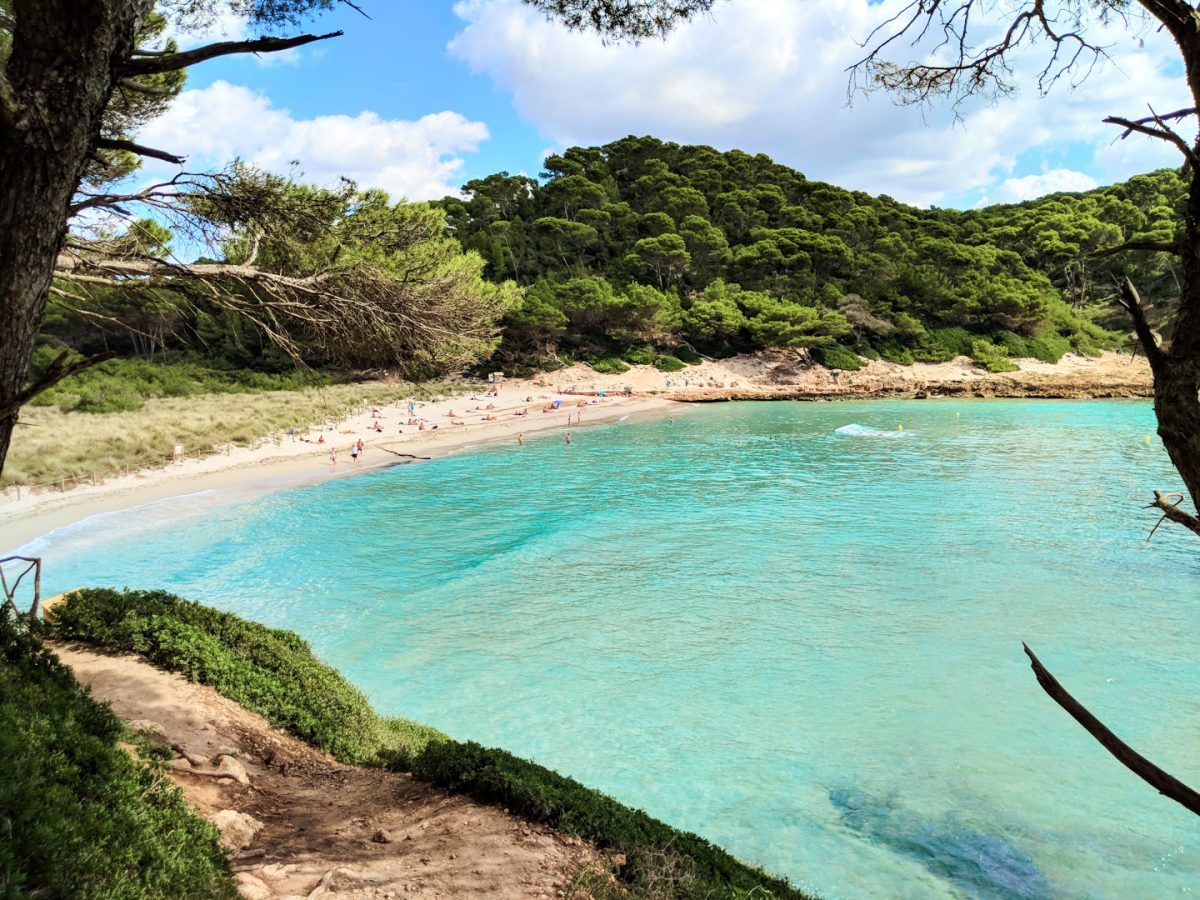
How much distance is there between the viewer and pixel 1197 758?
7.15 metres

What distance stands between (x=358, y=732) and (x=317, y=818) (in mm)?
2146

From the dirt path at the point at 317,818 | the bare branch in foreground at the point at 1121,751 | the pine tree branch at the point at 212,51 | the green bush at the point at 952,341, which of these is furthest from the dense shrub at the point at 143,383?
the green bush at the point at 952,341

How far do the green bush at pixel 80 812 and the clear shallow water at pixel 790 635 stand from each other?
479cm

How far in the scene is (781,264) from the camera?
6081cm

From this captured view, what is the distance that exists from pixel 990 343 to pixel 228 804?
62.3 metres

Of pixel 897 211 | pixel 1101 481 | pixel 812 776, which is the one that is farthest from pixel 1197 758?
pixel 897 211

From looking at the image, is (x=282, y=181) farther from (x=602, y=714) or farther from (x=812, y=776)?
(x=812, y=776)

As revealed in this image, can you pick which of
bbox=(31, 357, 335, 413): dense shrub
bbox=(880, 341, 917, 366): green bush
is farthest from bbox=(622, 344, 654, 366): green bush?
bbox=(31, 357, 335, 413): dense shrub

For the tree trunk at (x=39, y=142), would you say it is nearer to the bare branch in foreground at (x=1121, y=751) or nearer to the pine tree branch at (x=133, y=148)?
the pine tree branch at (x=133, y=148)

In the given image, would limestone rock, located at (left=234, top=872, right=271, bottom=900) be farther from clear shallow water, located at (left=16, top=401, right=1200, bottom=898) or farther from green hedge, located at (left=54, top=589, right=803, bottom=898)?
clear shallow water, located at (left=16, top=401, right=1200, bottom=898)

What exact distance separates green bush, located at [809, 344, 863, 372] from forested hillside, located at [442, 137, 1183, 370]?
0.26m

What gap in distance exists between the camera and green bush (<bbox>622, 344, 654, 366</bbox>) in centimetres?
5219

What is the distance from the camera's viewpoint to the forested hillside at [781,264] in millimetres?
52281

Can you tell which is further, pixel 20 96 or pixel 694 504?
pixel 694 504
